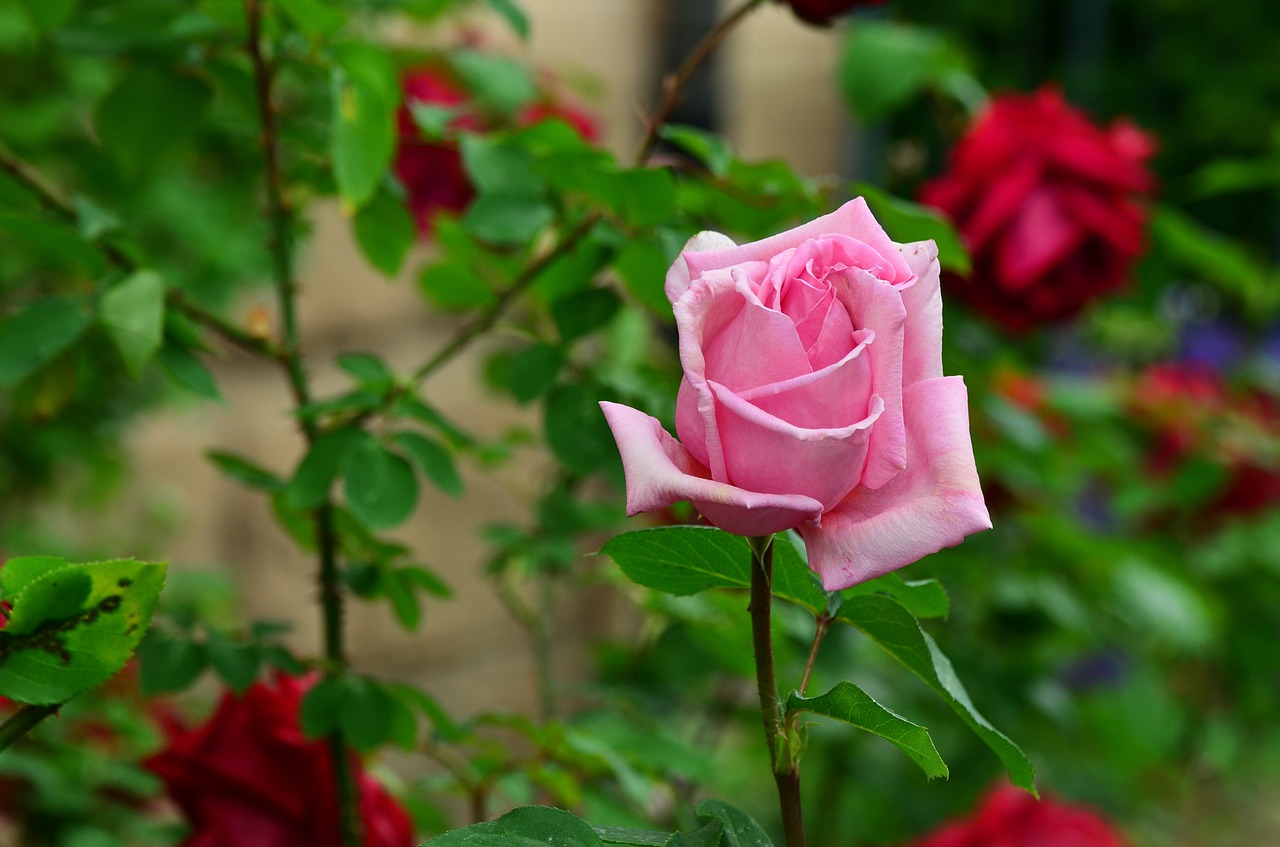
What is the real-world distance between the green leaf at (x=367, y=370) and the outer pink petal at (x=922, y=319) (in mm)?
289

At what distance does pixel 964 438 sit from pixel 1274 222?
1698mm

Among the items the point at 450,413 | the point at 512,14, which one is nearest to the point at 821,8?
the point at 512,14

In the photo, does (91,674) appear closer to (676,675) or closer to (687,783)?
(687,783)

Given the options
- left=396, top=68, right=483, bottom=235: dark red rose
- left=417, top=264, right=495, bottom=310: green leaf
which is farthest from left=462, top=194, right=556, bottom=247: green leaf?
left=396, top=68, right=483, bottom=235: dark red rose

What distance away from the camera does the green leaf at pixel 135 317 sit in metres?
0.44

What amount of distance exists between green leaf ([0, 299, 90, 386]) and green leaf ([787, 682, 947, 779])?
1.08ft

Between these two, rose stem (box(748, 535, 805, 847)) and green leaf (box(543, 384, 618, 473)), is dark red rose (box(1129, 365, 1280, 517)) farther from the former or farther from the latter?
rose stem (box(748, 535, 805, 847))

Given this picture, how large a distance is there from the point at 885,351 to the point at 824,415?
2 centimetres

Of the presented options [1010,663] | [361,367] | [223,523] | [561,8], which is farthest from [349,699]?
[561,8]

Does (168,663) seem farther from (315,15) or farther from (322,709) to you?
(315,15)

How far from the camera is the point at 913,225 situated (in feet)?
1.66

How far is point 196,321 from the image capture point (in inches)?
22.9

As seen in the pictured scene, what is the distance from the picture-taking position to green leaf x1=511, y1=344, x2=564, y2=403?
0.53 metres

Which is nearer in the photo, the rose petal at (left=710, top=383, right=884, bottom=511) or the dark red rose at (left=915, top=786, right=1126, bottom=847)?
the rose petal at (left=710, top=383, right=884, bottom=511)
